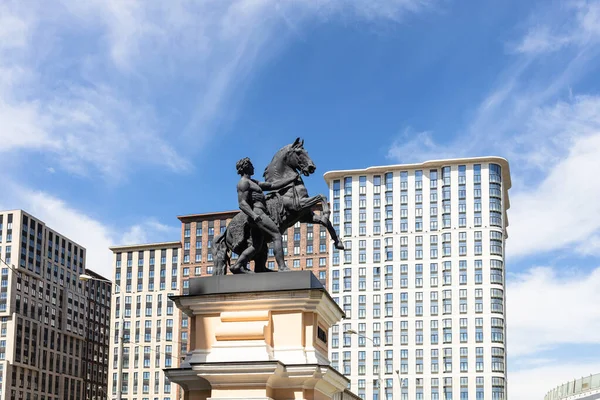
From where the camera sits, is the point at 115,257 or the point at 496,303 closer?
the point at 496,303

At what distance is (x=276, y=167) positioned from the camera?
615 inches

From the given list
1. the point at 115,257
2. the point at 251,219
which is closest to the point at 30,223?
the point at 115,257

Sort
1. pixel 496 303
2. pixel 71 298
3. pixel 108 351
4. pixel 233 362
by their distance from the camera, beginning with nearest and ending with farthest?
pixel 233 362, pixel 496 303, pixel 71 298, pixel 108 351

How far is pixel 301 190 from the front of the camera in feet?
50.3

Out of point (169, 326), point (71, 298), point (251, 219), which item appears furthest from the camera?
point (71, 298)

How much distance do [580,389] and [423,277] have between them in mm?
105114

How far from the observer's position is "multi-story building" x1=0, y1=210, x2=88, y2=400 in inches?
6196

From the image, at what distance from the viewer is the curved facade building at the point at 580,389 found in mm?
51750

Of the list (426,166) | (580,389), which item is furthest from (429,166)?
(580,389)

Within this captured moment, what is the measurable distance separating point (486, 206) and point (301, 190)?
146327 mm

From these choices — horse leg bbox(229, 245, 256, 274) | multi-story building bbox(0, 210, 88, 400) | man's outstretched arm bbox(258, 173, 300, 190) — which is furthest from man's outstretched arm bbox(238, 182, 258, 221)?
multi-story building bbox(0, 210, 88, 400)

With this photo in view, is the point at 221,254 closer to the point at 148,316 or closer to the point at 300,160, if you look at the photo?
the point at 300,160

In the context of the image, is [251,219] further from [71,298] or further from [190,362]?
[71,298]

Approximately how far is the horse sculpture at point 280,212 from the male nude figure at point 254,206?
10 centimetres
